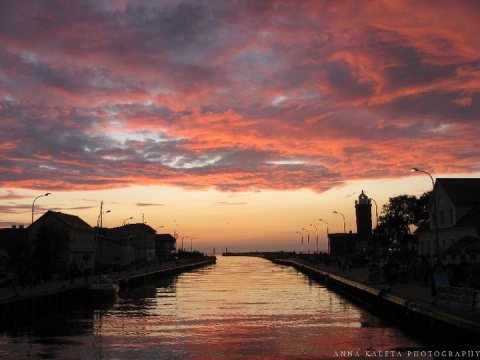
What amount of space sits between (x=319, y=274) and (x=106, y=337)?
63111mm

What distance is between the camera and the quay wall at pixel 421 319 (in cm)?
2447

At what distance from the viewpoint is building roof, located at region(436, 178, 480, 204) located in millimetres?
58594

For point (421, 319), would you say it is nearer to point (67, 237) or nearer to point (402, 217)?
point (67, 237)

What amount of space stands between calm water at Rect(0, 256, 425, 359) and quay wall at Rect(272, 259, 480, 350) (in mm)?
896

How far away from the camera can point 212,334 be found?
119 feet

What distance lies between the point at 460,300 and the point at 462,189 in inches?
1417

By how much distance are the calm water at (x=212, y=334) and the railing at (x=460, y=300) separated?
3.43m

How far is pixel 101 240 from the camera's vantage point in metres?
107

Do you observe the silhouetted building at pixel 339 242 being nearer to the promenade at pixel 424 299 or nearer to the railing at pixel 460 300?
the promenade at pixel 424 299

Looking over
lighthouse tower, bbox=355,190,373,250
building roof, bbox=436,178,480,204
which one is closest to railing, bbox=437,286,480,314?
building roof, bbox=436,178,480,204

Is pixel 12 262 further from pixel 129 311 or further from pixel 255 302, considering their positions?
pixel 255 302

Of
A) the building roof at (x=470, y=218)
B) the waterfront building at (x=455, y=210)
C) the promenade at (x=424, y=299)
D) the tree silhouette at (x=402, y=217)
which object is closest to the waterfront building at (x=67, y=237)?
the promenade at (x=424, y=299)

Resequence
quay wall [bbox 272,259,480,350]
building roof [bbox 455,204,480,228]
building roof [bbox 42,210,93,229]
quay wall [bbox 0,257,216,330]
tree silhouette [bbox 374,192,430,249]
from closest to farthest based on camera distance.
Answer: quay wall [bbox 272,259,480,350] < quay wall [bbox 0,257,216,330] < building roof [bbox 455,204,480,228] < building roof [bbox 42,210,93,229] < tree silhouette [bbox 374,192,430,249]

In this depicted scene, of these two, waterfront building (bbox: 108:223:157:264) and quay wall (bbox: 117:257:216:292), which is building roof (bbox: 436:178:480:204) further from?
waterfront building (bbox: 108:223:157:264)
